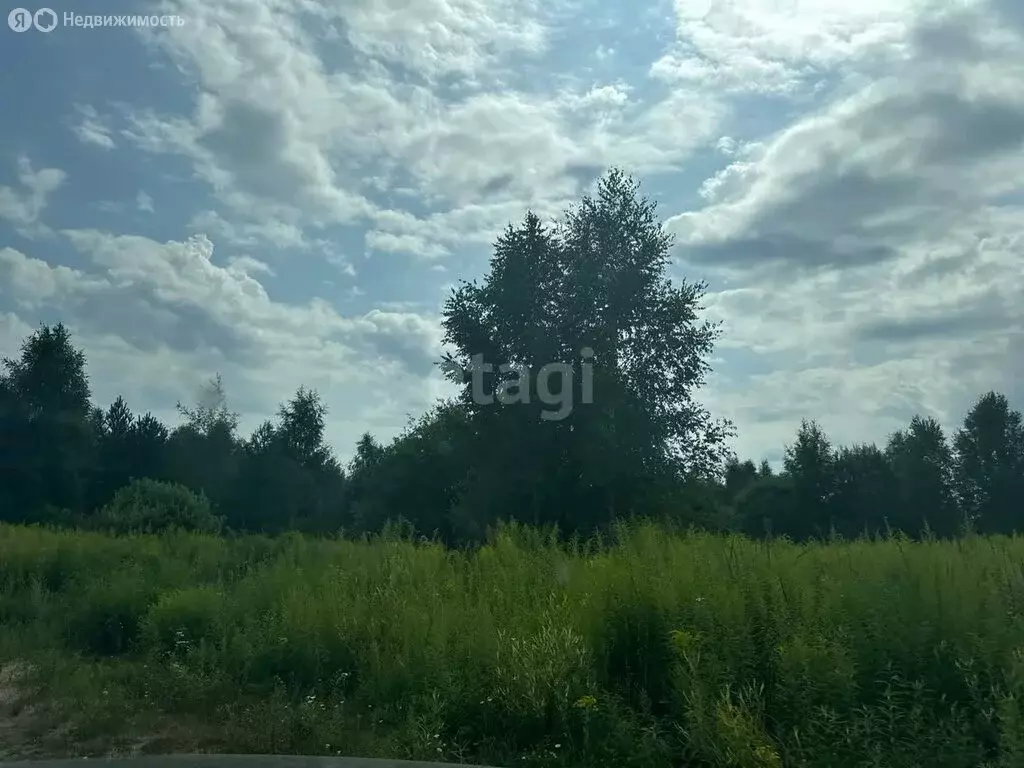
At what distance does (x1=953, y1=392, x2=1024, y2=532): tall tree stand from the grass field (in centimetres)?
6745

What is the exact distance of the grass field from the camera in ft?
22.8

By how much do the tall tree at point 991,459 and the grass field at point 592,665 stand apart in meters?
67.5

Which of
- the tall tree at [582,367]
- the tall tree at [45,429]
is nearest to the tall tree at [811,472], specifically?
the tall tree at [582,367]

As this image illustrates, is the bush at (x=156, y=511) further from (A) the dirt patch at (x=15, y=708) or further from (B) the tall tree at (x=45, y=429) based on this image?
(B) the tall tree at (x=45, y=429)

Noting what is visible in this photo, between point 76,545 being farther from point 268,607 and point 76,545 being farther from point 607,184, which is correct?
point 607,184

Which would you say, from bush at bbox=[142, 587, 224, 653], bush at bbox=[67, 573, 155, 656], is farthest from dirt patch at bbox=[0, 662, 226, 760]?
bush at bbox=[67, 573, 155, 656]

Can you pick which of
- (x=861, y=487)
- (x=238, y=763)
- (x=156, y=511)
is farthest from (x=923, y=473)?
(x=238, y=763)

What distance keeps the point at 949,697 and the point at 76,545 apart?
68.4 ft

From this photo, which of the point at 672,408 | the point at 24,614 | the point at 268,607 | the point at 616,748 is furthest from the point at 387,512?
the point at 616,748

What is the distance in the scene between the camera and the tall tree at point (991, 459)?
72875 millimetres

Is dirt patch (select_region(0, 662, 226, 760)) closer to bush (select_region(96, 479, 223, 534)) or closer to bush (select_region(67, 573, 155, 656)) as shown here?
bush (select_region(67, 573, 155, 656))

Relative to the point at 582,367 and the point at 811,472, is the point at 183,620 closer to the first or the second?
the point at 582,367

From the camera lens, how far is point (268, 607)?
42.6ft

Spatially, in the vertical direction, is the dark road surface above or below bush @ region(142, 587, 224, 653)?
below
